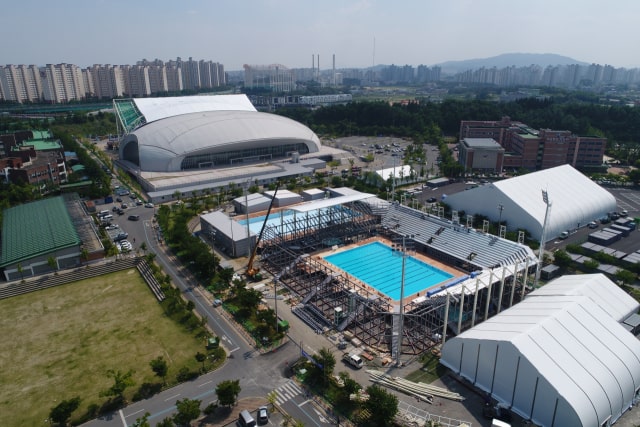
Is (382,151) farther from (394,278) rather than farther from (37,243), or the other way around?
(37,243)

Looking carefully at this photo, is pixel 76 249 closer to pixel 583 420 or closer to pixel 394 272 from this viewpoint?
pixel 394 272

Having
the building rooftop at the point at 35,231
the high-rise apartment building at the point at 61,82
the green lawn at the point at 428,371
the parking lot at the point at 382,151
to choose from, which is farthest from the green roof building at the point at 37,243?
the high-rise apartment building at the point at 61,82

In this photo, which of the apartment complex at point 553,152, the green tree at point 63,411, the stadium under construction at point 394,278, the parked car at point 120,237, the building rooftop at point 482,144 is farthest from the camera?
the apartment complex at point 553,152

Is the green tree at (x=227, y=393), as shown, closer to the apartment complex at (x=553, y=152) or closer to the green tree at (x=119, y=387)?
the green tree at (x=119, y=387)

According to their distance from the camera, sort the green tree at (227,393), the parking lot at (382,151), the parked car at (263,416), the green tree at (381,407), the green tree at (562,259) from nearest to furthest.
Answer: the green tree at (381,407) < the parked car at (263,416) < the green tree at (227,393) < the green tree at (562,259) < the parking lot at (382,151)

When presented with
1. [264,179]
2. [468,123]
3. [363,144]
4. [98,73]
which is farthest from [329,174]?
[98,73]

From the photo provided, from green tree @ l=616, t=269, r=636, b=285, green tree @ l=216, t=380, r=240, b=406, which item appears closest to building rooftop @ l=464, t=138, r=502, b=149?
green tree @ l=616, t=269, r=636, b=285
